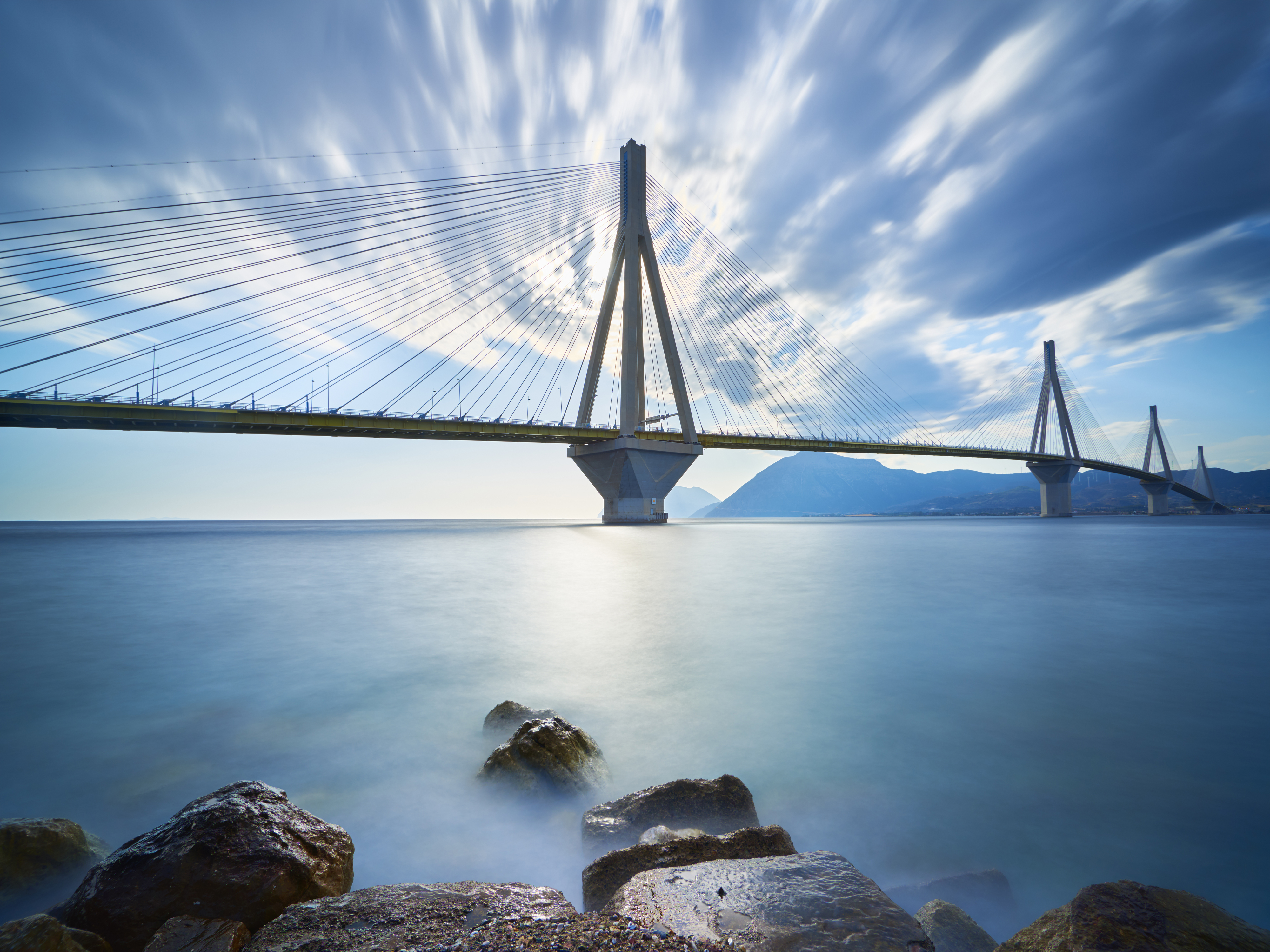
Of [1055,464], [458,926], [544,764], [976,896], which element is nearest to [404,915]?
[458,926]

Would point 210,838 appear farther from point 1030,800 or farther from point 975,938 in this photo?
point 1030,800

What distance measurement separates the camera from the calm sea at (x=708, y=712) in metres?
3.43

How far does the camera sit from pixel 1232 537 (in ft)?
99.1

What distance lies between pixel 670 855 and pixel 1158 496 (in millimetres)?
99392

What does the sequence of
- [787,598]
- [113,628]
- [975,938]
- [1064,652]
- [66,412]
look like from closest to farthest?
1. [975,938]
2. [1064,652]
3. [113,628]
4. [787,598]
5. [66,412]

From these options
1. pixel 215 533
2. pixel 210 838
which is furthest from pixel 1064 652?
pixel 215 533

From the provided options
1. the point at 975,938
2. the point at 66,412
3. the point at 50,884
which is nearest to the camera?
the point at 975,938

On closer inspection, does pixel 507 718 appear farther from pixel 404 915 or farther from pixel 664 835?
pixel 404 915

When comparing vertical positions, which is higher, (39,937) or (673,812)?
(39,937)

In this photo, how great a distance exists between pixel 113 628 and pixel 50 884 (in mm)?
9487

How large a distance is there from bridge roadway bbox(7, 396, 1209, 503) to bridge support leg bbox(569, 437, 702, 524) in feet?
3.48

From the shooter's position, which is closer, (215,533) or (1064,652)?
(1064,652)

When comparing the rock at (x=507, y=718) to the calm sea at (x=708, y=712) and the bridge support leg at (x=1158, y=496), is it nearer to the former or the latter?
the calm sea at (x=708, y=712)

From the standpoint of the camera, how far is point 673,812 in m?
3.30
